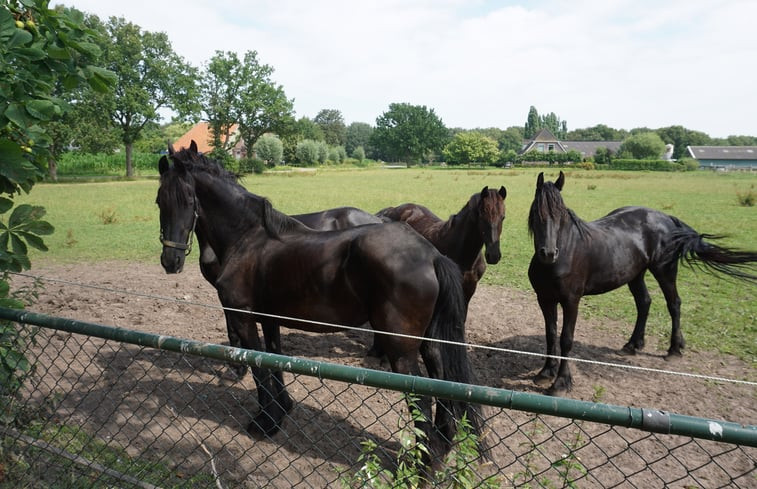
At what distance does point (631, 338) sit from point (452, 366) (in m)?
3.60

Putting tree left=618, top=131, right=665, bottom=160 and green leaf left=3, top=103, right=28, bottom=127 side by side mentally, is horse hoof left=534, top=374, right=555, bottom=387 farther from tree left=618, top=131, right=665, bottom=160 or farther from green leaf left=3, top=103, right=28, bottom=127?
tree left=618, top=131, right=665, bottom=160

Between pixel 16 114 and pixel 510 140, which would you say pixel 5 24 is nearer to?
pixel 16 114

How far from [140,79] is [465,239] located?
50.3 metres

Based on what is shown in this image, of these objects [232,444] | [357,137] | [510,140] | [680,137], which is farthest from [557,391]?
[357,137]

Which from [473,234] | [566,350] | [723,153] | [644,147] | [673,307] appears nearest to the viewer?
[566,350]

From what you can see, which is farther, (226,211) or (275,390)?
(226,211)

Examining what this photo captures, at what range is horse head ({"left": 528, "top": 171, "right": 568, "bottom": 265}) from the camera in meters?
4.84

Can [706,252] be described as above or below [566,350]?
above

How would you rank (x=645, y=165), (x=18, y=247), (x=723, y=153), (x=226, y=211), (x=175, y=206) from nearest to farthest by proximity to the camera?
(x=18, y=247)
(x=175, y=206)
(x=226, y=211)
(x=645, y=165)
(x=723, y=153)

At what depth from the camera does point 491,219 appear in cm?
539

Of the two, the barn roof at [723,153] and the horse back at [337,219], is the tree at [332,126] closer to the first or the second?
the barn roof at [723,153]

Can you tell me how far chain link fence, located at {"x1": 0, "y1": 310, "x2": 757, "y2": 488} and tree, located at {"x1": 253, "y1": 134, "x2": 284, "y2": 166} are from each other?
2551 inches

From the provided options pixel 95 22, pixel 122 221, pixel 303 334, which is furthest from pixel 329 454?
pixel 95 22

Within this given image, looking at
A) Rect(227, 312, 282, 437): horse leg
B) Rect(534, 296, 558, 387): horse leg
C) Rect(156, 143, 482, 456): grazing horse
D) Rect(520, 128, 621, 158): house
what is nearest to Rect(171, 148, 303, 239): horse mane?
Rect(156, 143, 482, 456): grazing horse
